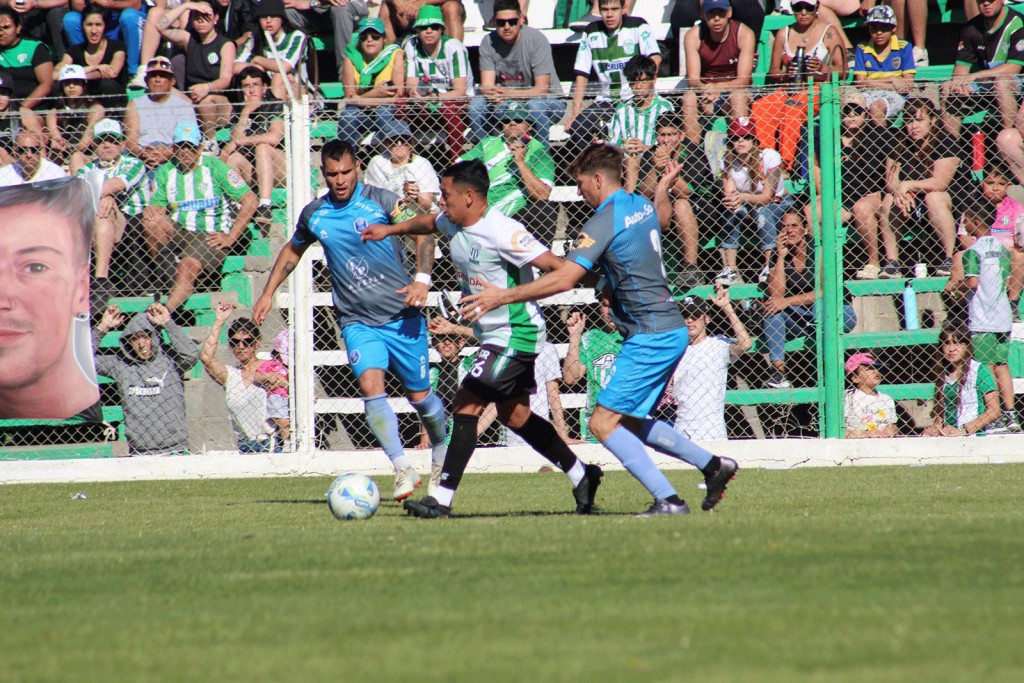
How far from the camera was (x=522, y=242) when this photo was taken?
7625mm

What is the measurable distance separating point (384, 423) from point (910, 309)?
20.1ft

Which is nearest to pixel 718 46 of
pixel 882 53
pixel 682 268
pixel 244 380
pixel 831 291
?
pixel 882 53

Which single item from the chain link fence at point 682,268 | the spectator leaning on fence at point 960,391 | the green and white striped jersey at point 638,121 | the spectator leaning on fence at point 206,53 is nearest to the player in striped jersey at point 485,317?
the chain link fence at point 682,268

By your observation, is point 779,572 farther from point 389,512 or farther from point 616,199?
point 389,512

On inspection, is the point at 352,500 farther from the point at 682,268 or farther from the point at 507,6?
the point at 507,6

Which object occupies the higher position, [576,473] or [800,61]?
[800,61]

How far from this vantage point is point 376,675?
3564 millimetres

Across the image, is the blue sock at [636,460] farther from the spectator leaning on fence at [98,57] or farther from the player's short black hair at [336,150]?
the spectator leaning on fence at [98,57]

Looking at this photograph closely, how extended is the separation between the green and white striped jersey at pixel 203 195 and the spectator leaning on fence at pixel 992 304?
742 cm

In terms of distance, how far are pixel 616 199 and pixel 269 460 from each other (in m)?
6.28

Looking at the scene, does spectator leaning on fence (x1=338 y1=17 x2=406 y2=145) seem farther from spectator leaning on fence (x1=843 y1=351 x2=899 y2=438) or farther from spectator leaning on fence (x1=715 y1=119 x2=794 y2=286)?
spectator leaning on fence (x1=843 y1=351 x2=899 y2=438)

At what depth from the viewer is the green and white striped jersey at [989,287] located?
12.0 metres

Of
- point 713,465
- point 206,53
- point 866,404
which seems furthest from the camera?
point 206,53

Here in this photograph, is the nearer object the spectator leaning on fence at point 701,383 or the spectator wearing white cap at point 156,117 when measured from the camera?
the spectator leaning on fence at point 701,383
